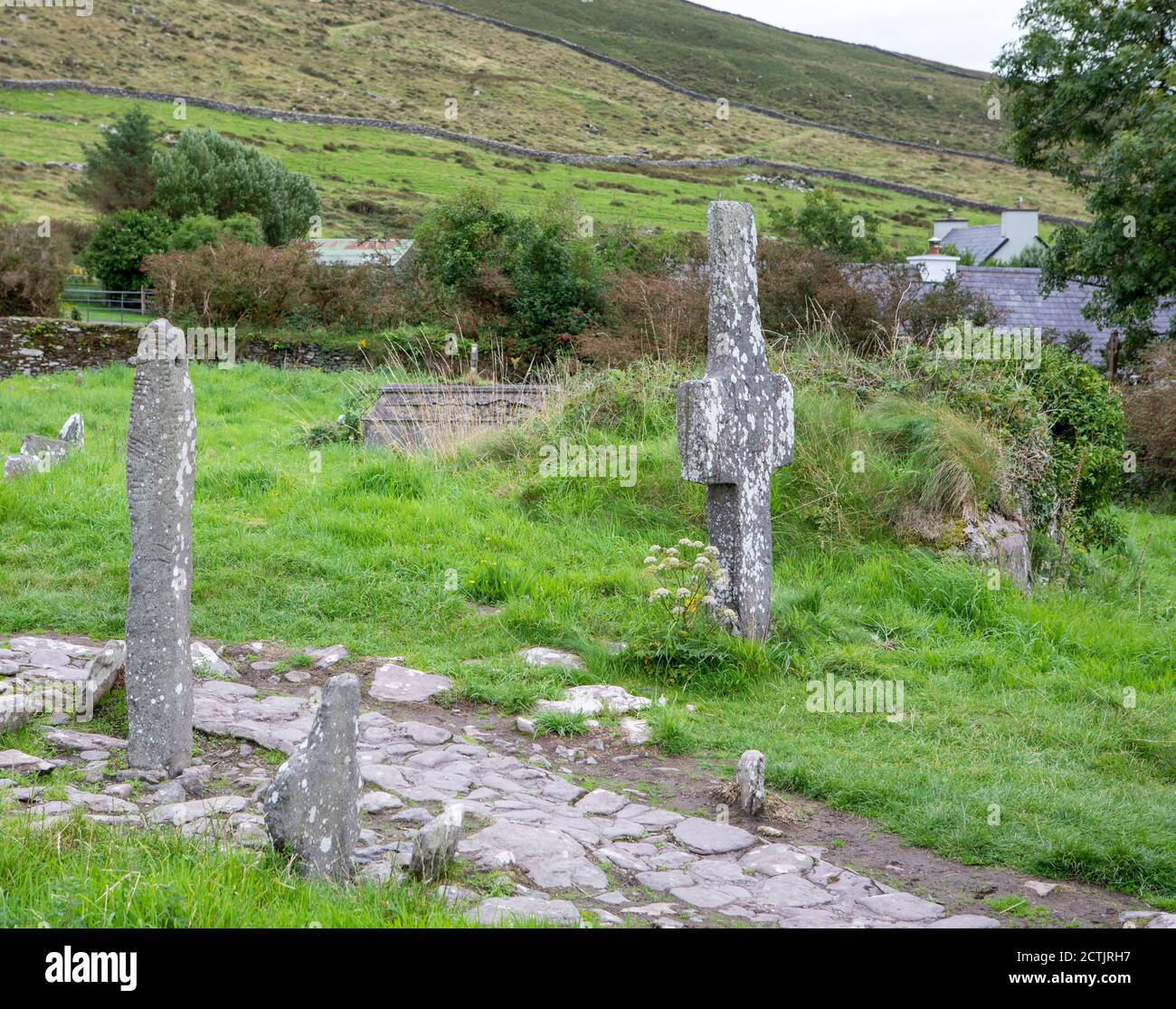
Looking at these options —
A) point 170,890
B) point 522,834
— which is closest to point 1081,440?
point 522,834

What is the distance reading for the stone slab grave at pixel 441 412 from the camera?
13.0m

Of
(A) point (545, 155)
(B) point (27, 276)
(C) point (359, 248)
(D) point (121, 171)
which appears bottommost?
(B) point (27, 276)

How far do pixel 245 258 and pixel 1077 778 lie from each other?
2324cm

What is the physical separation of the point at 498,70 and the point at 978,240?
80254mm

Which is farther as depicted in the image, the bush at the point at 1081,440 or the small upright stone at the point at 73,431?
the small upright stone at the point at 73,431

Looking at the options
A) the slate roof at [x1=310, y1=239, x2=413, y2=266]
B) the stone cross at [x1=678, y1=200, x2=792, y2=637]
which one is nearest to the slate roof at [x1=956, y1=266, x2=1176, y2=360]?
the slate roof at [x1=310, y1=239, x2=413, y2=266]

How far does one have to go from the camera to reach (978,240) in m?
51.4

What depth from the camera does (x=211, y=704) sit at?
21.0 feet

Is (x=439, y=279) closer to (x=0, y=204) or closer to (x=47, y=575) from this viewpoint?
(x=47, y=575)

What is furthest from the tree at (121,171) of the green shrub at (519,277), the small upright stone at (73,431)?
the small upright stone at (73,431)

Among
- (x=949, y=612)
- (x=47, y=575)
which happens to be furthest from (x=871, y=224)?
(x=47, y=575)

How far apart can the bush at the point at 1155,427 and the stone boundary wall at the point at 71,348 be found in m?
15.6

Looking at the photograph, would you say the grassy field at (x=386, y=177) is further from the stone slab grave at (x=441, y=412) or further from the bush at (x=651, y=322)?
the stone slab grave at (x=441, y=412)

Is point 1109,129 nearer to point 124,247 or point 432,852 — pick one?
point 432,852
